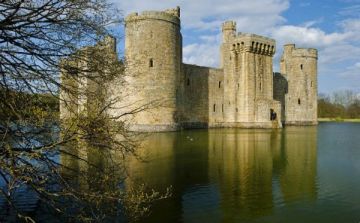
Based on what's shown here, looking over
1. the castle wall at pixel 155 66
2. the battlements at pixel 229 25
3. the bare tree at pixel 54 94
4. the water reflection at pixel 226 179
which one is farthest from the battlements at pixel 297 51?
the bare tree at pixel 54 94

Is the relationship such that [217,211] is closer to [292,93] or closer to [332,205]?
[332,205]

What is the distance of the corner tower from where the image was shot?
37625 millimetres

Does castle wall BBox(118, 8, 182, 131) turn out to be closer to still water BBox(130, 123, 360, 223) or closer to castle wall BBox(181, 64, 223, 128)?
castle wall BBox(181, 64, 223, 128)

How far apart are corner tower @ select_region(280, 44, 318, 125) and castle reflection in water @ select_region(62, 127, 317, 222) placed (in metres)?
21.7

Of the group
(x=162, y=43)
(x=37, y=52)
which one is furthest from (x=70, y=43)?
(x=162, y=43)

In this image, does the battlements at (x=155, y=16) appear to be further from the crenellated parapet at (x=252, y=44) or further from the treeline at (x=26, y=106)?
the treeline at (x=26, y=106)

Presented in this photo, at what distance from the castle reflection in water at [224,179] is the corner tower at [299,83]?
855 inches

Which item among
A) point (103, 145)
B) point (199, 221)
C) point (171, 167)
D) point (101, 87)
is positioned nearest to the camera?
point (103, 145)

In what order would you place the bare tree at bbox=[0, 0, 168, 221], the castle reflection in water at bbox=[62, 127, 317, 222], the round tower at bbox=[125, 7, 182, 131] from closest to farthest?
the bare tree at bbox=[0, 0, 168, 221]
the castle reflection in water at bbox=[62, 127, 317, 222]
the round tower at bbox=[125, 7, 182, 131]

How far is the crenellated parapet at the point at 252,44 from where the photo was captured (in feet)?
102

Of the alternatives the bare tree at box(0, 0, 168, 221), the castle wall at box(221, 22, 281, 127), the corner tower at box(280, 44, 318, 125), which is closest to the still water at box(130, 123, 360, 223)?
the bare tree at box(0, 0, 168, 221)

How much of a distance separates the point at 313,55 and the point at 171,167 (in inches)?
1172

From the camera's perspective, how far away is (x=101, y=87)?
6.00 m

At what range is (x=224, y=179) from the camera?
10.2 metres
